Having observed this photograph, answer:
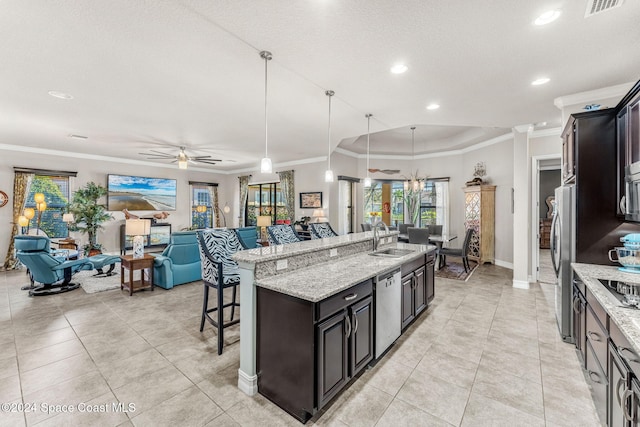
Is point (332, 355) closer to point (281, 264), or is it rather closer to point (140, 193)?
point (281, 264)

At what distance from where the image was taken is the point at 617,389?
4.74ft

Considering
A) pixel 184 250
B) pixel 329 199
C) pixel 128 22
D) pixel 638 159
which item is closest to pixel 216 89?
pixel 128 22

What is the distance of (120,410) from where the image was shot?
77.7 inches

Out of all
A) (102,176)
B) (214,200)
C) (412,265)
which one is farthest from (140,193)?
(412,265)

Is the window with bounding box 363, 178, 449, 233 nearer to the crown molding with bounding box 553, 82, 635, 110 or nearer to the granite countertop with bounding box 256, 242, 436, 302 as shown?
the crown molding with bounding box 553, 82, 635, 110

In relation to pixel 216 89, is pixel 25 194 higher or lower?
lower

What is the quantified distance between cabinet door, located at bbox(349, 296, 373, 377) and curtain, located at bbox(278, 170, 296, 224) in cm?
629

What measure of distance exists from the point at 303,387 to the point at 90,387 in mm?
1834

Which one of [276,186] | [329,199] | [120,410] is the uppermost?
[276,186]

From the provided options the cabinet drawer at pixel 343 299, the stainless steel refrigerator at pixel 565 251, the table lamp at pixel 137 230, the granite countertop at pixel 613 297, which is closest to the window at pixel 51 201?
the table lamp at pixel 137 230

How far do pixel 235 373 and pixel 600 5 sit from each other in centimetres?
406

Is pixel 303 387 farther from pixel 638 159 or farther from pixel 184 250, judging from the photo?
pixel 184 250

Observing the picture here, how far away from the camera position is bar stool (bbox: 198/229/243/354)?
106 inches

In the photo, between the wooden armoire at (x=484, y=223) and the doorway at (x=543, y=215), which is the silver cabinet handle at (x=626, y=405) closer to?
the doorway at (x=543, y=215)
